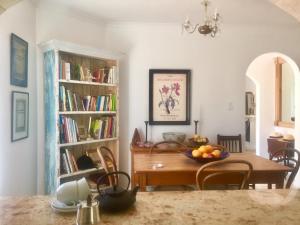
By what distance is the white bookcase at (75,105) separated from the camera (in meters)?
3.17

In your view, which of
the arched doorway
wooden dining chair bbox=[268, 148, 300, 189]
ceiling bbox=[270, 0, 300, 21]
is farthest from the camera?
the arched doorway

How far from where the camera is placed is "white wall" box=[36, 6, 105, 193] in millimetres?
3271

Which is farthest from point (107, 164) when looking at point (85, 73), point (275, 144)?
point (275, 144)

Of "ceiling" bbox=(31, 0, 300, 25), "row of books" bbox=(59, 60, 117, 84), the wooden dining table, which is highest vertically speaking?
"ceiling" bbox=(31, 0, 300, 25)

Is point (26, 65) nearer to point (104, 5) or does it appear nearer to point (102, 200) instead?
point (104, 5)

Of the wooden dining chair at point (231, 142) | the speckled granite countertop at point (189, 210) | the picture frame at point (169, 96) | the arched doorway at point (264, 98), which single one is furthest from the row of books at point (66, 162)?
the arched doorway at point (264, 98)

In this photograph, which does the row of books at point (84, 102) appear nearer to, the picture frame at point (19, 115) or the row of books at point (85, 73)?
the row of books at point (85, 73)

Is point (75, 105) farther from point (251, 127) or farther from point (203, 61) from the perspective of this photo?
point (251, 127)

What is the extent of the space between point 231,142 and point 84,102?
223cm

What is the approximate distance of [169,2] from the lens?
324cm

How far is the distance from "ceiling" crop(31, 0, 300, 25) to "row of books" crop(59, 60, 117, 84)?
0.70 metres

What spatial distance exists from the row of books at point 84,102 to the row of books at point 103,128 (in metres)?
0.15

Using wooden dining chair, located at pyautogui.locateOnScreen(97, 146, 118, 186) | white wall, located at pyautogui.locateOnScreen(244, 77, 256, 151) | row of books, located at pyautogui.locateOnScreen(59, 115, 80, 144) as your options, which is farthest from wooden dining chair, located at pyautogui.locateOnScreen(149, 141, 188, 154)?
white wall, located at pyautogui.locateOnScreen(244, 77, 256, 151)

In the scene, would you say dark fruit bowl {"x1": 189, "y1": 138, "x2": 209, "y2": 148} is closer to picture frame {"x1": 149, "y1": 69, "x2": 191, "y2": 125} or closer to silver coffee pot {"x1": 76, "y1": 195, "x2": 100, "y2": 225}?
picture frame {"x1": 149, "y1": 69, "x2": 191, "y2": 125}
